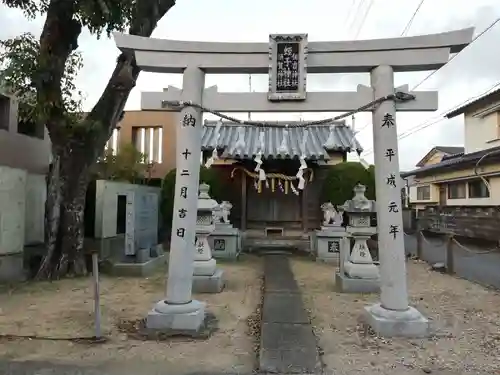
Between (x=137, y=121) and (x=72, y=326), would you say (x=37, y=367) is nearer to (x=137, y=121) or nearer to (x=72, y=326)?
(x=72, y=326)

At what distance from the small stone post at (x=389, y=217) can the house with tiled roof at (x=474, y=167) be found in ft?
48.5

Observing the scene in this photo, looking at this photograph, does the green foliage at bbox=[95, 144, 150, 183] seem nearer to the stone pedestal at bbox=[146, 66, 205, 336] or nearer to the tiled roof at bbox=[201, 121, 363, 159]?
the tiled roof at bbox=[201, 121, 363, 159]

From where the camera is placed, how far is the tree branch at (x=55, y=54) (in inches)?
365

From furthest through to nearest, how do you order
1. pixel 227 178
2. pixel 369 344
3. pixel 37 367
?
pixel 227 178, pixel 369 344, pixel 37 367

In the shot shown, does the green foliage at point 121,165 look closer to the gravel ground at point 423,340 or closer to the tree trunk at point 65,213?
the tree trunk at point 65,213

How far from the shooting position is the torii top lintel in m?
6.21

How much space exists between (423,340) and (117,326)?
4205mm

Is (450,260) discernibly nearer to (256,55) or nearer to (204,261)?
(204,261)

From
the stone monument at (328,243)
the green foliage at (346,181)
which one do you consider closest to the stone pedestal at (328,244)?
the stone monument at (328,243)

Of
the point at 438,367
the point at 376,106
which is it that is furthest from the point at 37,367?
the point at 376,106

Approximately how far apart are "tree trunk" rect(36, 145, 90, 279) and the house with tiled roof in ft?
54.6

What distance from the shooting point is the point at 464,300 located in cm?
820

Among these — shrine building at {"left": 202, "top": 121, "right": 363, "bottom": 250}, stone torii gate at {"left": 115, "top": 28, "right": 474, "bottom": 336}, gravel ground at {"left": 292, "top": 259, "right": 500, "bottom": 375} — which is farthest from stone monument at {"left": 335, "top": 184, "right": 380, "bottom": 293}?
shrine building at {"left": 202, "top": 121, "right": 363, "bottom": 250}

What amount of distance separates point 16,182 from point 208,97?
5969mm
